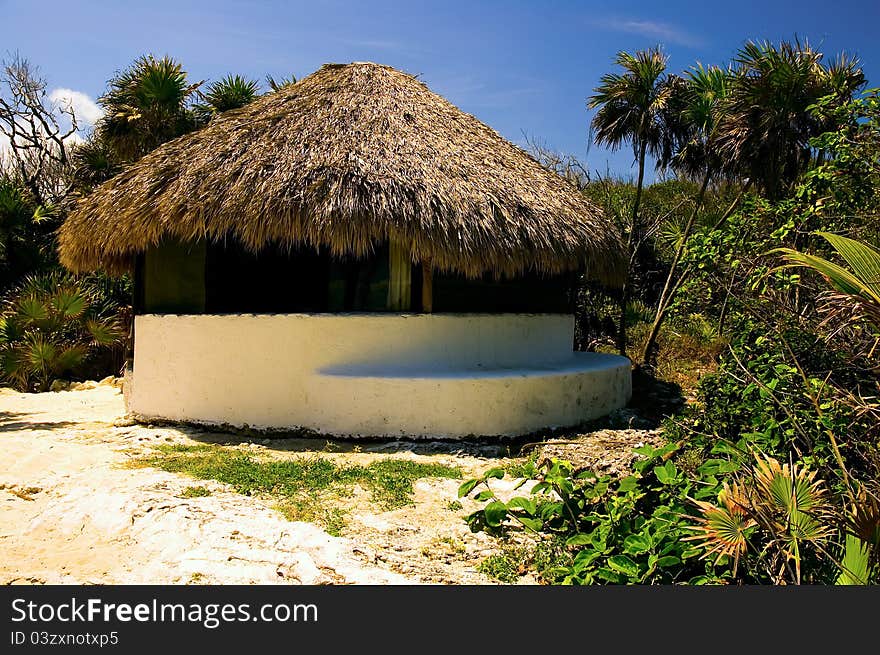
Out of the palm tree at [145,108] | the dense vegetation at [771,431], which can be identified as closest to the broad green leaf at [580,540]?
the dense vegetation at [771,431]

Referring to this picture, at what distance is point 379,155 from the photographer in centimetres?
772

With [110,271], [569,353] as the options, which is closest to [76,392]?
[110,271]

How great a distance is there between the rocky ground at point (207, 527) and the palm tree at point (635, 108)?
24.1ft

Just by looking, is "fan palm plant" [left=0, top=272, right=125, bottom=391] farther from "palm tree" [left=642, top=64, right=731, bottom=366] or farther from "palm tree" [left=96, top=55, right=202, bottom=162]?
"palm tree" [left=642, top=64, right=731, bottom=366]

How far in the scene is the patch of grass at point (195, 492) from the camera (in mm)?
5016

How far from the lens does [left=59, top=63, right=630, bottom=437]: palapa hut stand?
23.7 ft

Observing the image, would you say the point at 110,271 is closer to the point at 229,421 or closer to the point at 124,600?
the point at 229,421

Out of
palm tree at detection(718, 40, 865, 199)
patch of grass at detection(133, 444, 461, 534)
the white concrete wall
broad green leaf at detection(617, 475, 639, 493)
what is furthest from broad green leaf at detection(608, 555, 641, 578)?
palm tree at detection(718, 40, 865, 199)

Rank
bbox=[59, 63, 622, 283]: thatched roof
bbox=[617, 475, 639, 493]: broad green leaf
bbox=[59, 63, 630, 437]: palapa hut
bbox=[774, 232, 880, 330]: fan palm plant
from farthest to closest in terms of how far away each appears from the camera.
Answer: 1. bbox=[59, 63, 630, 437]: palapa hut
2. bbox=[59, 63, 622, 283]: thatched roof
3. bbox=[617, 475, 639, 493]: broad green leaf
4. bbox=[774, 232, 880, 330]: fan palm plant

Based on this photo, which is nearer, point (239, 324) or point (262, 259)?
point (239, 324)

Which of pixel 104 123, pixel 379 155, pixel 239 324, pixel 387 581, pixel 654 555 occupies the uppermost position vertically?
pixel 104 123

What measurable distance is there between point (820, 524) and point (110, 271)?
8950 millimetres

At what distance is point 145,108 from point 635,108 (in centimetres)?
861

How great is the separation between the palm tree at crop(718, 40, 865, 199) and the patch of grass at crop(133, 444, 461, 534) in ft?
24.2
